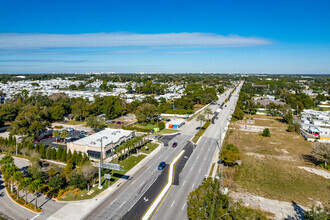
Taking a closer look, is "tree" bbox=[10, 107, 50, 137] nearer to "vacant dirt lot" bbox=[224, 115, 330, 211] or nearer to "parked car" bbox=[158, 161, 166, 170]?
"parked car" bbox=[158, 161, 166, 170]

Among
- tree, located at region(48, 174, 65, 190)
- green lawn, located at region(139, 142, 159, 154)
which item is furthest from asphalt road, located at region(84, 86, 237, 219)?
tree, located at region(48, 174, 65, 190)

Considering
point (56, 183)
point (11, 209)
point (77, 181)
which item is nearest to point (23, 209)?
point (11, 209)

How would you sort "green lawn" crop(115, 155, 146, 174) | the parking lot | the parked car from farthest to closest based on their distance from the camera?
the parking lot < "green lawn" crop(115, 155, 146, 174) < the parked car

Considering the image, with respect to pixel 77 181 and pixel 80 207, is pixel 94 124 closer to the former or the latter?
pixel 77 181

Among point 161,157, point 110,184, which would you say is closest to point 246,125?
point 161,157

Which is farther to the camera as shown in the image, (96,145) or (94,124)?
(94,124)

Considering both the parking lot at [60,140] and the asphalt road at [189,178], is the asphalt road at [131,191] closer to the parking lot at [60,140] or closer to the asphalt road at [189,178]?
the asphalt road at [189,178]
